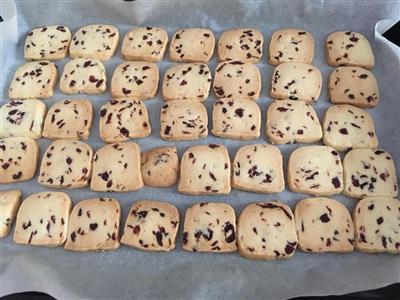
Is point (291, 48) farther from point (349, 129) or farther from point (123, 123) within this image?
point (123, 123)

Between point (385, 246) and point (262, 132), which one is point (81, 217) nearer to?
point (262, 132)

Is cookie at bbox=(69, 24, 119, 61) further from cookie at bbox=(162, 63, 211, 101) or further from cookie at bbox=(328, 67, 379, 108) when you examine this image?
cookie at bbox=(328, 67, 379, 108)

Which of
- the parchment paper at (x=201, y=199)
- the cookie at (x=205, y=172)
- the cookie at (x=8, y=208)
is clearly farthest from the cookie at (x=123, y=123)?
the cookie at (x=8, y=208)

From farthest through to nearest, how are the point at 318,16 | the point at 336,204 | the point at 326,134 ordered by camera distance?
1. the point at 318,16
2. the point at 326,134
3. the point at 336,204

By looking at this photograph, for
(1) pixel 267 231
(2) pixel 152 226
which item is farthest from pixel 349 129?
(2) pixel 152 226

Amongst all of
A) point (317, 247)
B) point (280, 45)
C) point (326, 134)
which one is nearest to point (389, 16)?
point (280, 45)

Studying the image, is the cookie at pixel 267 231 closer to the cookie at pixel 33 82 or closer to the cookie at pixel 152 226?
the cookie at pixel 152 226
